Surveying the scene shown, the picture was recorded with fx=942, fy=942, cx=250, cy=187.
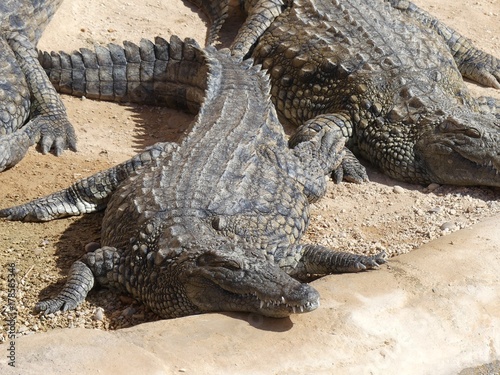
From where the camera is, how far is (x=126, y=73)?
7719 millimetres

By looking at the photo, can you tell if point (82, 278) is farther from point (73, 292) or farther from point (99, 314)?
point (99, 314)

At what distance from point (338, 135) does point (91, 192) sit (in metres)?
1.93

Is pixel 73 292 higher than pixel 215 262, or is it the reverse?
pixel 215 262

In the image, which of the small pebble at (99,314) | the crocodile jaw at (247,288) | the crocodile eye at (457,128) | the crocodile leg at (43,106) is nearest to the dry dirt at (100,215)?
the small pebble at (99,314)

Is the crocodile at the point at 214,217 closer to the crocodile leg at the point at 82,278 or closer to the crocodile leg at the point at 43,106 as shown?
the crocodile leg at the point at 82,278

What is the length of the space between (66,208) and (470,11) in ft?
17.5

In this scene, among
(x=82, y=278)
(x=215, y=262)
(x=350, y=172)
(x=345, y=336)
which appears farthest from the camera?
(x=350, y=172)

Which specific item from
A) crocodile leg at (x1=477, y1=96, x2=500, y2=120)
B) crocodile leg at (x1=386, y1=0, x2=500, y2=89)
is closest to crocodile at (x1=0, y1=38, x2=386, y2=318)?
crocodile leg at (x1=477, y1=96, x2=500, y2=120)

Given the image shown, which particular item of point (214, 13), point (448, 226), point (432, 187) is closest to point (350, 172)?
point (432, 187)

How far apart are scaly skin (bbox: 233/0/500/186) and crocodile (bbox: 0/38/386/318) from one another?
1.68ft

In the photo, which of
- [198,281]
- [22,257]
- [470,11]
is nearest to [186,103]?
[22,257]

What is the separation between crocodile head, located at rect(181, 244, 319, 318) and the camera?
14.6ft

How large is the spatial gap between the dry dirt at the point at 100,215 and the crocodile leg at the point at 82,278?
0.18ft

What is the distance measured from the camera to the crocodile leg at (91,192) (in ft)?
20.2
